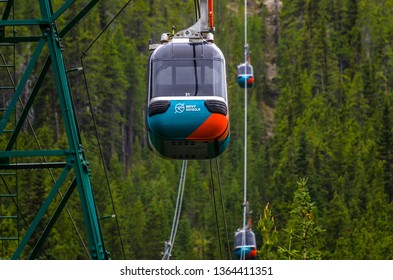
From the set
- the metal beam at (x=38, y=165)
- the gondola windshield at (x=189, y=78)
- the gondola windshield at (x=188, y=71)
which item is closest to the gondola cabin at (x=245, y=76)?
the metal beam at (x=38, y=165)

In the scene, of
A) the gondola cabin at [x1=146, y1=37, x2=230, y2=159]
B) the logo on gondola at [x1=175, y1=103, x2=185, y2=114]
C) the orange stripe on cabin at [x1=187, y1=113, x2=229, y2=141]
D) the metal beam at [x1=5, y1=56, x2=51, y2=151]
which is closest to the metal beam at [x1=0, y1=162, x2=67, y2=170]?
the metal beam at [x1=5, y1=56, x2=51, y2=151]

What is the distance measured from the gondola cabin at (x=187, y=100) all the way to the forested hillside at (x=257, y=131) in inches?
2229

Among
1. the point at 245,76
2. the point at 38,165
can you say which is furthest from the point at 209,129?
the point at 245,76

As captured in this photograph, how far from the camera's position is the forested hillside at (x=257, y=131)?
295 feet

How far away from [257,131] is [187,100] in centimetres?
10910

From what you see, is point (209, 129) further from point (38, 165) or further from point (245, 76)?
point (245, 76)

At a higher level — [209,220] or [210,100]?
[210,100]

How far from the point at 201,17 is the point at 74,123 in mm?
2748

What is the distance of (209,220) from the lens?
9944 centimetres

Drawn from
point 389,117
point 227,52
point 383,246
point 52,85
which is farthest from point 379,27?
point 383,246

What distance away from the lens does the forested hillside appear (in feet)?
295

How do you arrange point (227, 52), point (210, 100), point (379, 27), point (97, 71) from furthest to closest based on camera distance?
point (227, 52), point (379, 27), point (97, 71), point (210, 100)

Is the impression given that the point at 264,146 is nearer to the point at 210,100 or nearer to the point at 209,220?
the point at 209,220

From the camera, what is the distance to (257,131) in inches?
4956
